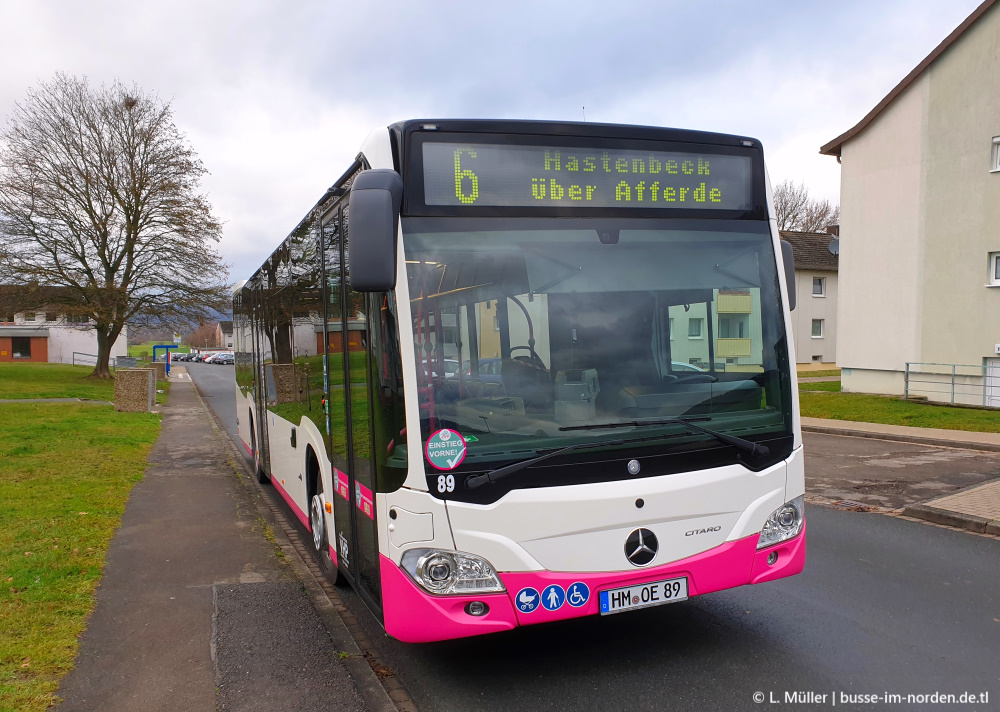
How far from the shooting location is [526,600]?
11.9ft

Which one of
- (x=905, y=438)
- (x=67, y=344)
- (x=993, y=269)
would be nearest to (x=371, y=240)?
(x=905, y=438)

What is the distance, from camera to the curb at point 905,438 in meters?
13.0

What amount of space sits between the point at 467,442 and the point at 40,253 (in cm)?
3530

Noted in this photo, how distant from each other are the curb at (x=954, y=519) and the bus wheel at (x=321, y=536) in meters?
6.01

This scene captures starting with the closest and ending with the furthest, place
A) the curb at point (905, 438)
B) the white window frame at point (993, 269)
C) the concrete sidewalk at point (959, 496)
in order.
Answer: the concrete sidewalk at point (959, 496)
the curb at point (905, 438)
the white window frame at point (993, 269)

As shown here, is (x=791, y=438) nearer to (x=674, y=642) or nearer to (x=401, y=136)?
(x=674, y=642)

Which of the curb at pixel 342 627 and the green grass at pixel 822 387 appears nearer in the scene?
the curb at pixel 342 627

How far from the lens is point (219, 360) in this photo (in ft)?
269

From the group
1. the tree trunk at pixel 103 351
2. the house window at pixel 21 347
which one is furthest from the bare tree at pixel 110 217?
the house window at pixel 21 347

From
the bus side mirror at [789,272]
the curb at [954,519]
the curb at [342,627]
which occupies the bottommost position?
the curb at [954,519]

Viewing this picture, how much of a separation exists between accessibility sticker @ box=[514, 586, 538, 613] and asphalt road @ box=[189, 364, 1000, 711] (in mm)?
539

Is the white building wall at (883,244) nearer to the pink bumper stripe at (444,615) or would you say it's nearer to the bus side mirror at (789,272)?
the bus side mirror at (789,272)

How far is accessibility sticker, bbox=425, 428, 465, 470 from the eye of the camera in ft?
11.6

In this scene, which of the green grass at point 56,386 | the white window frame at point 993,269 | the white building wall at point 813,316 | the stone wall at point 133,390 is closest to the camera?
the white window frame at point 993,269
